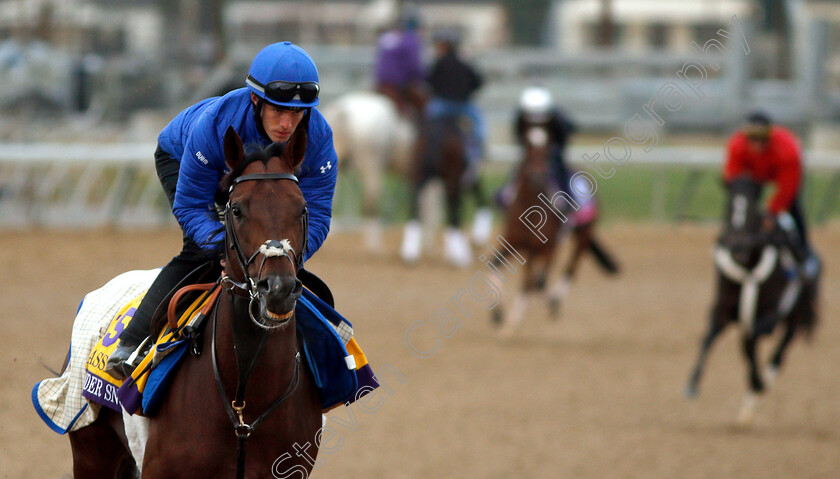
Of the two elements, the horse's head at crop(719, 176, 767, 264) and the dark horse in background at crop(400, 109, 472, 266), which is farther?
the dark horse in background at crop(400, 109, 472, 266)

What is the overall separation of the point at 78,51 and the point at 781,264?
1359 centimetres

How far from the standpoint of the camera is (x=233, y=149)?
12.2 feet

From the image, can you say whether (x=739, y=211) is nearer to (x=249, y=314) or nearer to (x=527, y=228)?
(x=527, y=228)

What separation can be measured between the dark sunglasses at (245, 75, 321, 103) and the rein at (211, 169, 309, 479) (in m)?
0.33

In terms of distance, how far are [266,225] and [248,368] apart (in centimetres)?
59

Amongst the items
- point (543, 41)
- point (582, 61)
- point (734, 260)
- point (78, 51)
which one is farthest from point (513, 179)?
point (543, 41)

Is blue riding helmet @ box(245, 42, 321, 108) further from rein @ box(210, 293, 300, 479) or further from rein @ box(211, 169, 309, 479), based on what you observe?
rein @ box(210, 293, 300, 479)

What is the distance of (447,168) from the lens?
14773 millimetres

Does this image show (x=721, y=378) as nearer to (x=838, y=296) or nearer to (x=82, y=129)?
(x=838, y=296)

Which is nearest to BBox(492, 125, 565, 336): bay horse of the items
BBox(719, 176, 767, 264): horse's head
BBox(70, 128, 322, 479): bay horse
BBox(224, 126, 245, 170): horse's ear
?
BBox(719, 176, 767, 264): horse's head

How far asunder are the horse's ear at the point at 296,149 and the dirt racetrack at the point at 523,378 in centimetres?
111

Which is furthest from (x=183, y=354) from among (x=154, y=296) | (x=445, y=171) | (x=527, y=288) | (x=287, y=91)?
(x=445, y=171)

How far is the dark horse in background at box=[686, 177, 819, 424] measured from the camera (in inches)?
352

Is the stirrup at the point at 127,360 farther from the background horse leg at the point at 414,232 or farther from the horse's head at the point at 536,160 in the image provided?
the background horse leg at the point at 414,232
